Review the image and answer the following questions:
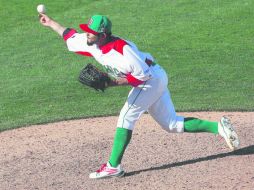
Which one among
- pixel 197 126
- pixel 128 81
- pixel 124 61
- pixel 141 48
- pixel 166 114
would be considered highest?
pixel 124 61

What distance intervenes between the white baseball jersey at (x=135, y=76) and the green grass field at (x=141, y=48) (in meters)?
2.08

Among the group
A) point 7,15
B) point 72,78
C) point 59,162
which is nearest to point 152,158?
point 59,162

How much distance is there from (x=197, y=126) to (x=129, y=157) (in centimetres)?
87

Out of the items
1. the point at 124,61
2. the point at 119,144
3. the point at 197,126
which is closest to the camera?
the point at 124,61

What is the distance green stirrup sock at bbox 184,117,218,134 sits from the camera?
757 centimetres

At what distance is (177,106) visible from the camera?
9602 mm

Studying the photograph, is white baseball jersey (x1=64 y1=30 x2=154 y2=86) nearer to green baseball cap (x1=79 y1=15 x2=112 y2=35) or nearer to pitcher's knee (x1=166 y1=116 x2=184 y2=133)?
green baseball cap (x1=79 y1=15 x2=112 y2=35)

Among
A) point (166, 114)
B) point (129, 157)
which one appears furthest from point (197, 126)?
point (129, 157)

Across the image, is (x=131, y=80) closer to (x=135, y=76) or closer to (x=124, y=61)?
(x=135, y=76)

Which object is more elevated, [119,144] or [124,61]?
[124,61]

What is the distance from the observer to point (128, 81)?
693 centimetres

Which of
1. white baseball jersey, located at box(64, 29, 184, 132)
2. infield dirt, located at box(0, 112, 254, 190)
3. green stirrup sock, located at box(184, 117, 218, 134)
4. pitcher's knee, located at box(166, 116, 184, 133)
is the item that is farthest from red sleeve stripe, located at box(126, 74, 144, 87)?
infield dirt, located at box(0, 112, 254, 190)

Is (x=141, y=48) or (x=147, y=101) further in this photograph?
(x=141, y=48)

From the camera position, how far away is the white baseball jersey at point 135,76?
688 cm
